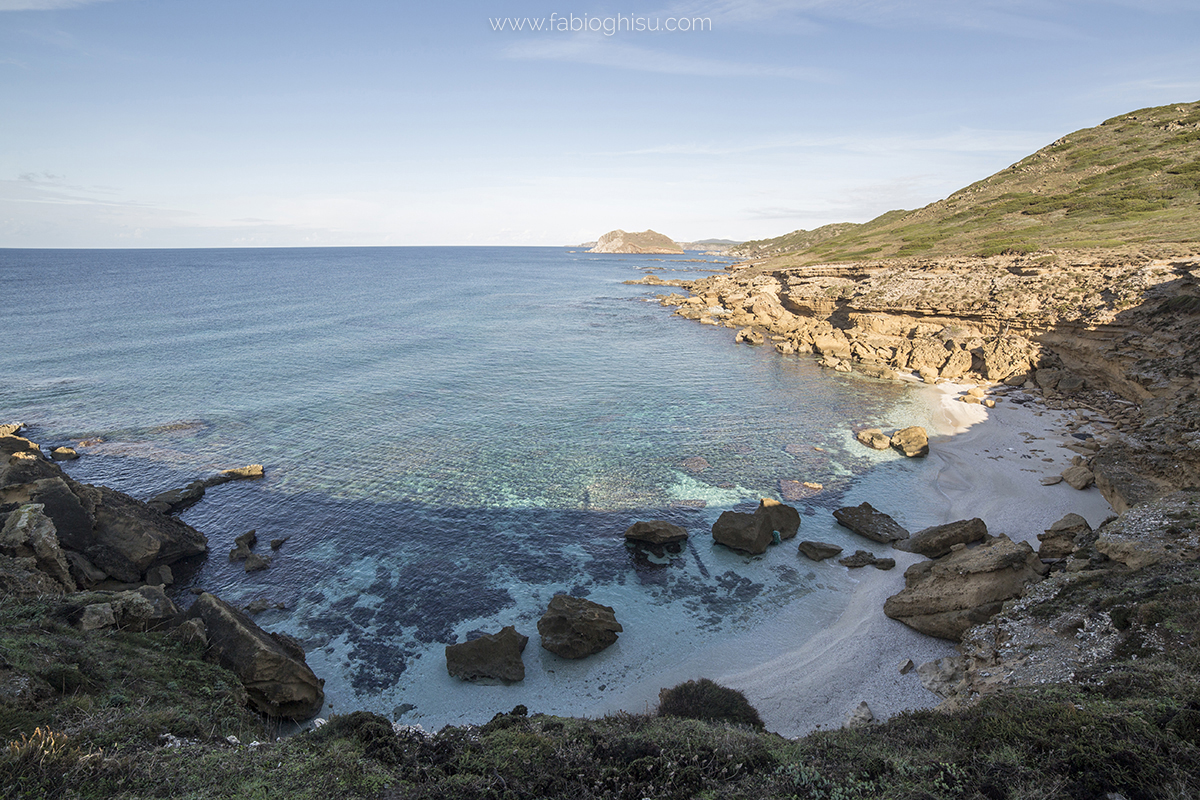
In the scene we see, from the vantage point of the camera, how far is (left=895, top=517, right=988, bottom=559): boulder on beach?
24250mm

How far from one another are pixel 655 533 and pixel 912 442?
20589 millimetres

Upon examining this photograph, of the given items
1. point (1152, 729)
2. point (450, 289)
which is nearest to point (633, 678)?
point (1152, 729)

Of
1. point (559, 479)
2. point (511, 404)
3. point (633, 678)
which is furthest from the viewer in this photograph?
point (511, 404)

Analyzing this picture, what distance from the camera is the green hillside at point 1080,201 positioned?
66.7m

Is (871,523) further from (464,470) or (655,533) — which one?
(464,470)

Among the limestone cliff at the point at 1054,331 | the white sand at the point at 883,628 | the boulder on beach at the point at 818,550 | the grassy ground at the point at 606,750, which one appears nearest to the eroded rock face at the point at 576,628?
the white sand at the point at 883,628

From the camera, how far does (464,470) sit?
33.8m

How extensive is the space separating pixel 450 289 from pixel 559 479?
4481 inches

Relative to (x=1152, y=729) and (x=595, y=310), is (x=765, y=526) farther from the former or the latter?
(x=595, y=310)

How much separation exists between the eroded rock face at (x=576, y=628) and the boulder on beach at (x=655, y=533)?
5819 mm

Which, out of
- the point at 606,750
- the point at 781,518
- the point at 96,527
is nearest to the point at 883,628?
the point at 781,518

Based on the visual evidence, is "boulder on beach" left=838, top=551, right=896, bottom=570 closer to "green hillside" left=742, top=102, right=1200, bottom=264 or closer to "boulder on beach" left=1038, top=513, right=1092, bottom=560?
"boulder on beach" left=1038, top=513, right=1092, bottom=560

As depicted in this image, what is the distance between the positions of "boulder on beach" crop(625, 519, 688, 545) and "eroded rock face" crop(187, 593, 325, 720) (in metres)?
14.3

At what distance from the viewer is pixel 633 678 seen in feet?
61.7
